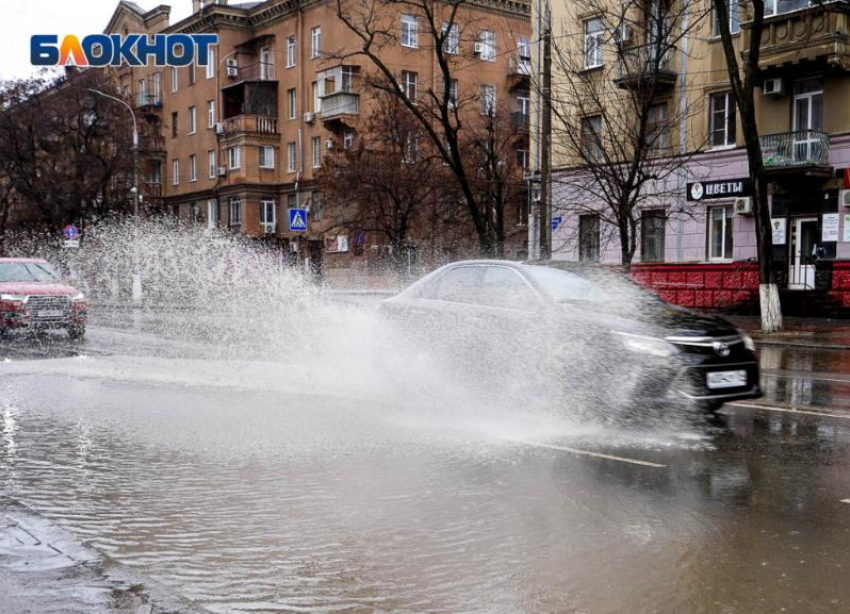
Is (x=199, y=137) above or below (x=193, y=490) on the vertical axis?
above

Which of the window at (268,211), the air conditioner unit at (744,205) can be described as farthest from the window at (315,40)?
the air conditioner unit at (744,205)

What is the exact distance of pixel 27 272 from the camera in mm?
17734

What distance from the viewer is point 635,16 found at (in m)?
28.4

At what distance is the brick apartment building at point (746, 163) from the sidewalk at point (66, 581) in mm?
17951

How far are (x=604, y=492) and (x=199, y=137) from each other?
5382 cm

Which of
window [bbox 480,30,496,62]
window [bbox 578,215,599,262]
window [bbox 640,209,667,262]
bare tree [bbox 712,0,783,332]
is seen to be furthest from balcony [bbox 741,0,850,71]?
window [bbox 480,30,496,62]

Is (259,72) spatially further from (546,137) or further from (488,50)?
(546,137)

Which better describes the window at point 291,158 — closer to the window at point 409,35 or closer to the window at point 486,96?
the window at point 409,35

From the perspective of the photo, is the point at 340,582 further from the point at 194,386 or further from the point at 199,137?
the point at 199,137

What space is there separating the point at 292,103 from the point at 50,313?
3500cm

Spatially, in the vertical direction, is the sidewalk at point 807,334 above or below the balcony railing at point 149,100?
below

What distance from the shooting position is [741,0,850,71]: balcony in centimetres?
2328

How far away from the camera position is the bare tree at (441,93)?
78.8 feet

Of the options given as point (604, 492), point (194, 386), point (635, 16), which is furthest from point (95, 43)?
point (604, 492)
